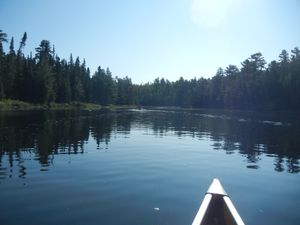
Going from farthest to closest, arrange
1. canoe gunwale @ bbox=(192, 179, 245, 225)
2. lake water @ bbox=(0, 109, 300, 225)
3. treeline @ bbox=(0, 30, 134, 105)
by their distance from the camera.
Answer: treeline @ bbox=(0, 30, 134, 105) → lake water @ bbox=(0, 109, 300, 225) → canoe gunwale @ bbox=(192, 179, 245, 225)

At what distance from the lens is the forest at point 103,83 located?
11175 centimetres

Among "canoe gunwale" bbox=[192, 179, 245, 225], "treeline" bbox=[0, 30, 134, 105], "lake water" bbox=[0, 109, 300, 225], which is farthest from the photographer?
"treeline" bbox=[0, 30, 134, 105]

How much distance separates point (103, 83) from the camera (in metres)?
176

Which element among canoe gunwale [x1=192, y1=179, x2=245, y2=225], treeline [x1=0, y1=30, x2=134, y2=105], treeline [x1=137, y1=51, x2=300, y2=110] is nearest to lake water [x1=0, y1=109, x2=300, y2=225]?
canoe gunwale [x1=192, y1=179, x2=245, y2=225]

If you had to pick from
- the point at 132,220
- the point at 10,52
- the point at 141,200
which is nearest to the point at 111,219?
the point at 132,220

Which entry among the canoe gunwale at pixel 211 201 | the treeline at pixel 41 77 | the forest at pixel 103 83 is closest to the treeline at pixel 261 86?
the forest at pixel 103 83

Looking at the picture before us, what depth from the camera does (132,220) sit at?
1092 cm

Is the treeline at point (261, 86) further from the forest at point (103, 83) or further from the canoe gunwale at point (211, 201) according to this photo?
the canoe gunwale at point (211, 201)

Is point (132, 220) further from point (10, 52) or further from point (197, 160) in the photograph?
point (10, 52)

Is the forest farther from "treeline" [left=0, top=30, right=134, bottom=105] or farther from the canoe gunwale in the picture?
the canoe gunwale

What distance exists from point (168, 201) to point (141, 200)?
1.10 metres

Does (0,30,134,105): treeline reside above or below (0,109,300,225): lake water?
above

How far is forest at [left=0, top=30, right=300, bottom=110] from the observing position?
111750mm

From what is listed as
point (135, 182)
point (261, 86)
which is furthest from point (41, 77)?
point (135, 182)
